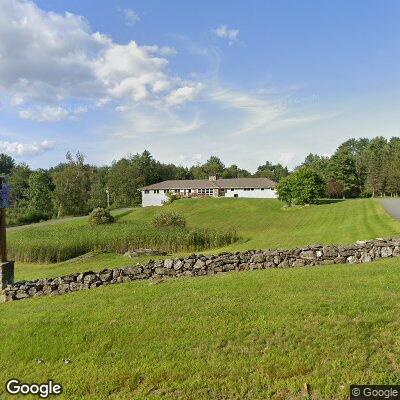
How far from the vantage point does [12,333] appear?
7.98 meters

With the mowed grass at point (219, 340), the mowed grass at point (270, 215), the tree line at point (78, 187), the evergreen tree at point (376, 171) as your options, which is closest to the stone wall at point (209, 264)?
the mowed grass at point (219, 340)

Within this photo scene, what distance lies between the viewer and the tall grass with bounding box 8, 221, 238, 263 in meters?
25.8

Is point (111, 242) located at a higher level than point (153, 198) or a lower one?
lower

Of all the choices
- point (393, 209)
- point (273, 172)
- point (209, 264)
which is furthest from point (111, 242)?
point (273, 172)

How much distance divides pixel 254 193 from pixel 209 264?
67229 mm

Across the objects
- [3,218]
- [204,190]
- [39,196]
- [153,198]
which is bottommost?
[3,218]

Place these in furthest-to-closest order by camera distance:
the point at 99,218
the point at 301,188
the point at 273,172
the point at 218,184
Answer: the point at 273,172, the point at 218,184, the point at 301,188, the point at 99,218

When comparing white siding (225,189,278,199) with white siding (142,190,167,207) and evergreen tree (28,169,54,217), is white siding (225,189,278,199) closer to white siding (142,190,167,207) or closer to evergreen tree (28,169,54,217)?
white siding (142,190,167,207)

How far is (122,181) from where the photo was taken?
282ft

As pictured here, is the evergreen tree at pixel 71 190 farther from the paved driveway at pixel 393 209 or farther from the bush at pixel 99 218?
the paved driveway at pixel 393 209

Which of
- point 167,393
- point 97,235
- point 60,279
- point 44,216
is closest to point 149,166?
point 44,216

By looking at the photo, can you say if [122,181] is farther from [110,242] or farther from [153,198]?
[110,242]

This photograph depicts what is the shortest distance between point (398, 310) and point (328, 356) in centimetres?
208

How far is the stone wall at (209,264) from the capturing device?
11.2 meters
